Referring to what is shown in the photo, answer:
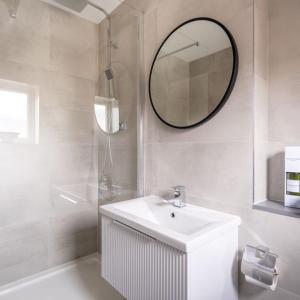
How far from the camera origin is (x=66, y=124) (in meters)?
1.93

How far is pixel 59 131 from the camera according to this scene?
188cm

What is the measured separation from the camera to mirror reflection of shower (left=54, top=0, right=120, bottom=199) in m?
1.86

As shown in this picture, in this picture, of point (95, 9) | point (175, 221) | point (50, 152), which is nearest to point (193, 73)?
point (175, 221)

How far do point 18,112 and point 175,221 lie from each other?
1422 mm

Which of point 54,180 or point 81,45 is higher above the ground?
point 81,45

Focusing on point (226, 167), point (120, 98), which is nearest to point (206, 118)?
point (226, 167)

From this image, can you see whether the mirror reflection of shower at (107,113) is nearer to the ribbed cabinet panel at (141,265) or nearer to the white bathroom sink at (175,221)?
the white bathroom sink at (175,221)

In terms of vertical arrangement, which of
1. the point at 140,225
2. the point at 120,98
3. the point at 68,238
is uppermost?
the point at 120,98

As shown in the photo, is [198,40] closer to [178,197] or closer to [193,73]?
[193,73]

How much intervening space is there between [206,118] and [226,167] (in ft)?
0.96

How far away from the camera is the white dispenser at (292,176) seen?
97 centimetres

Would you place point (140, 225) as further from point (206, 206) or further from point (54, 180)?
point (54, 180)

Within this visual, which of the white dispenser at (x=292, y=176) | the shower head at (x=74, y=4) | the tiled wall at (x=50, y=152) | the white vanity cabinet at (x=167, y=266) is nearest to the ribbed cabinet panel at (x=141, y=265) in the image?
the white vanity cabinet at (x=167, y=266)

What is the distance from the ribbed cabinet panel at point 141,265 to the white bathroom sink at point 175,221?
0.14 ft
